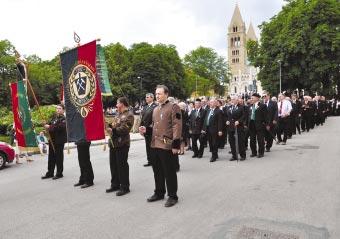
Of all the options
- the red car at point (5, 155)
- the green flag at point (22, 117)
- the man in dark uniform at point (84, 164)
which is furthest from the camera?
the red car at point (5, 155)

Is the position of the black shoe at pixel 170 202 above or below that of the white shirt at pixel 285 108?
below

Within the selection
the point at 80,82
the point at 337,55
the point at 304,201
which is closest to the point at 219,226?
the point at 304,201

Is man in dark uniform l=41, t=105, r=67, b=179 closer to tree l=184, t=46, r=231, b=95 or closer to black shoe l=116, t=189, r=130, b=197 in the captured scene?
black shoe l=116, t=189, r=130, b=197

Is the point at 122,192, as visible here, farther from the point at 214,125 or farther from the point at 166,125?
the point at 214,125

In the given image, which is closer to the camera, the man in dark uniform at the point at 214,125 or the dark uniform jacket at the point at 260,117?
the man in dark uniform at the point at 214,125

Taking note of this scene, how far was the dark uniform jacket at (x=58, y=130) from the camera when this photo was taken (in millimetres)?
10055

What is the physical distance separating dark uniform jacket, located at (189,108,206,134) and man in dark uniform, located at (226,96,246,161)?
829 millimetres

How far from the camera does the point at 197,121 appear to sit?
44.6ft

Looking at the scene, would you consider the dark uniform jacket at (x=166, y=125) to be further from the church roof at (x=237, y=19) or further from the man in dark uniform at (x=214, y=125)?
the church roof at (x=237, y=19)

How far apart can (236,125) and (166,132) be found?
5647 millimetres

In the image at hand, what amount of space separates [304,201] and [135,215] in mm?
2851

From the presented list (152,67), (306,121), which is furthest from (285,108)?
(152,67)

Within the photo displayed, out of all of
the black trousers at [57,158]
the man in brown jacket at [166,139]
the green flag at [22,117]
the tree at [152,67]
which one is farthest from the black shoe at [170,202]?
the tree at [152,67]

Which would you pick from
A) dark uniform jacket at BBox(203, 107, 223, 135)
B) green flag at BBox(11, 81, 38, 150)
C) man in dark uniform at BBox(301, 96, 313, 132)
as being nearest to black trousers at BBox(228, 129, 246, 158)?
dark uniform jacket at BBox(203, 107, 223, 135)
